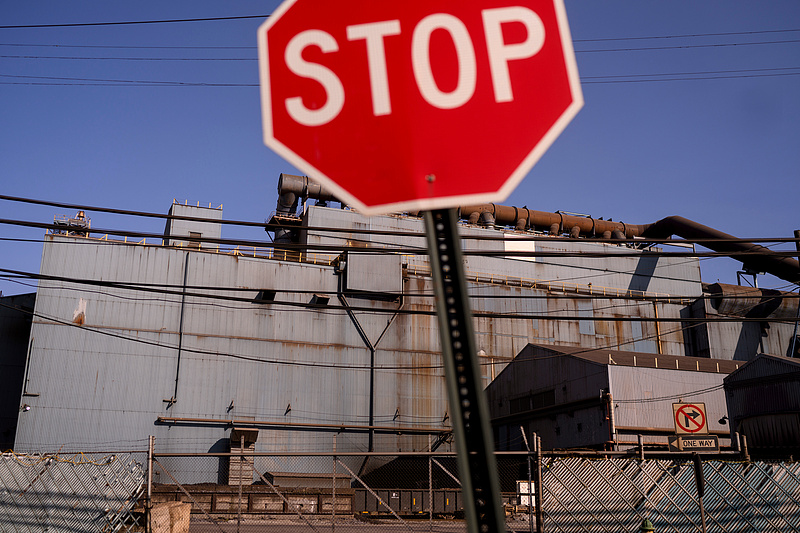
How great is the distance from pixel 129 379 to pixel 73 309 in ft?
16.3

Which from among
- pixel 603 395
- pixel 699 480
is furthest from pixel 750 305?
pixel 699 480

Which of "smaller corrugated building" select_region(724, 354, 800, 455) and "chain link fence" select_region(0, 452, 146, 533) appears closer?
"chain link fence" select_region(0, 452, 146, 533)

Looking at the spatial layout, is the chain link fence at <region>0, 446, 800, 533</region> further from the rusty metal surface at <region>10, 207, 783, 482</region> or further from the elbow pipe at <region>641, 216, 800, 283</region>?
the elbow pipe at <region>641, 216, 800, 283</region>

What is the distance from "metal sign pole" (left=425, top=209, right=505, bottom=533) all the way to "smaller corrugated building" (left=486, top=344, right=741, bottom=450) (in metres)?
31.5

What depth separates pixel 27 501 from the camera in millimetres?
13500

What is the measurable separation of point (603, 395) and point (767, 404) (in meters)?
7.81

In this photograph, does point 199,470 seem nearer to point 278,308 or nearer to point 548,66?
point 278,308

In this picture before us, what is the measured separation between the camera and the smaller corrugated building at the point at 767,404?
25750 millimetres

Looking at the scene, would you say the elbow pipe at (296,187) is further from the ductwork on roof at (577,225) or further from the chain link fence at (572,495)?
the chain link fence at (572,495)

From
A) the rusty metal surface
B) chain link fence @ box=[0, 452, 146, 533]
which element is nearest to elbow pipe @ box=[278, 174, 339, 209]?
the rusty metal surface

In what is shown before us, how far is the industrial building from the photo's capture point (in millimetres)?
34750

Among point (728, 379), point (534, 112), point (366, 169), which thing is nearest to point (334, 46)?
point (366, 169)

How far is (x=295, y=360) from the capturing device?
39.7m

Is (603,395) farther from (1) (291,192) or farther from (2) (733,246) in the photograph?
(1) (291,192)
